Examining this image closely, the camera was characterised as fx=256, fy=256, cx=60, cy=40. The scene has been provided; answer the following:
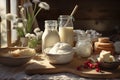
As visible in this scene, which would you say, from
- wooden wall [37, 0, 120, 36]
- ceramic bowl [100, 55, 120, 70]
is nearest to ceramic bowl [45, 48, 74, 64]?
ceramic bowl [100, 55, 120, 70]

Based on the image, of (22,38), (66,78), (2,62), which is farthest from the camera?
(22,38)

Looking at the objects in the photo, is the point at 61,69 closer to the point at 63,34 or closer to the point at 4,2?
the point at 63,34

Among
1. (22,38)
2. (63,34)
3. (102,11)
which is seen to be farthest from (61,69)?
(102,11)

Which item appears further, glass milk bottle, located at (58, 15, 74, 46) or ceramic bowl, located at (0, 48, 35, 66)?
glass milk bottle, located at (58, 15, 74, 46)

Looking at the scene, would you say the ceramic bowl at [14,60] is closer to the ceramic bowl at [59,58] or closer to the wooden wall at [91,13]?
the ceramic bowl at [59,58]

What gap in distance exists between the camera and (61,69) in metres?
1.11

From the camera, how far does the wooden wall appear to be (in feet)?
10.8

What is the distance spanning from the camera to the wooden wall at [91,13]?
129 inches

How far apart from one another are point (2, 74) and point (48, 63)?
8.8 inches

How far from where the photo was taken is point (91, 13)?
10.9 ft

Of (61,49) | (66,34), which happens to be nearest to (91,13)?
(66,34)

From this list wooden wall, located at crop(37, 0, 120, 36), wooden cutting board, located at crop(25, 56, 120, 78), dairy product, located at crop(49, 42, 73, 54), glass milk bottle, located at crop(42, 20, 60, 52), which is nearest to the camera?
wooden cutting board, located at crop(25, 56, 120, 78)

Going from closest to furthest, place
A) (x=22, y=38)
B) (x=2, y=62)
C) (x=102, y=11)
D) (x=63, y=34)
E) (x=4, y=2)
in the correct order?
(x=2, y=62) → (x=63, y=34) → (x=22, y=38) → (x=4, y=2) → (x=102, y=11)

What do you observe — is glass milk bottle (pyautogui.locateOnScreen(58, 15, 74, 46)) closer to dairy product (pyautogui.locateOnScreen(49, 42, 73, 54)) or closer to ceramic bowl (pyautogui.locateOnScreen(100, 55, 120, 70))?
dairy product (pyautogui.locateOnScreen(49, 42, 73, 54))
